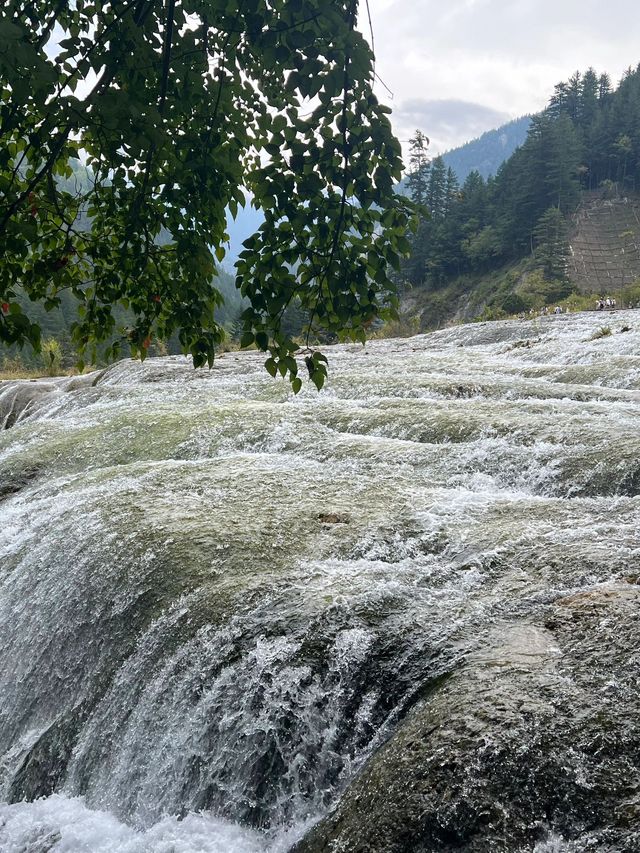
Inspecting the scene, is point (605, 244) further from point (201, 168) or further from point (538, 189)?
point (201, 168)

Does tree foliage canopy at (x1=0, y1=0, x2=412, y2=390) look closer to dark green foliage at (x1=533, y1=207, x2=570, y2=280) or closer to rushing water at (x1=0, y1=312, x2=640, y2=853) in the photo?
rushing water at (x1=0, y1=312, x2=640, y2=853)

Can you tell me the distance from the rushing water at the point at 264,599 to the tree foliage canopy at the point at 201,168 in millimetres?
2502

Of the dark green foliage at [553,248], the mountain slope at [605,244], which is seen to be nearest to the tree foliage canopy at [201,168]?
the mountain slope at [605,244]

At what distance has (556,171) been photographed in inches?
3425

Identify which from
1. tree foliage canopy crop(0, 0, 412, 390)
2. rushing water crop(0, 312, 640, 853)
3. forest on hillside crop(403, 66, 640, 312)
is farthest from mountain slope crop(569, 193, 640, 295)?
tree foliage canopy crop(0, 0, 412, 390)

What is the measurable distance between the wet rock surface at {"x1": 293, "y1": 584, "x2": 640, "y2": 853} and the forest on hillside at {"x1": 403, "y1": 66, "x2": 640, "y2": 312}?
75.8 meters

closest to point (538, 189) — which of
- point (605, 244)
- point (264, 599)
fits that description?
point (605, 244)

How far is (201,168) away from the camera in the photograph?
15.5 ft

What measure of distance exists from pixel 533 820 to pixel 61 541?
23.0 ft

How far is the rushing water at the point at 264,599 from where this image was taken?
16.4ft

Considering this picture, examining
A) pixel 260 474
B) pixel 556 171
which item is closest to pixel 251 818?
pixel 260 474

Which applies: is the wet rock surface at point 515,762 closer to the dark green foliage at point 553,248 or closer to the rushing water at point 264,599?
the rushing water at point 264,599

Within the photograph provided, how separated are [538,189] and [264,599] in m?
93.4

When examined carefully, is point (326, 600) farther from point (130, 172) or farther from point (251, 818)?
point (130, 172)
